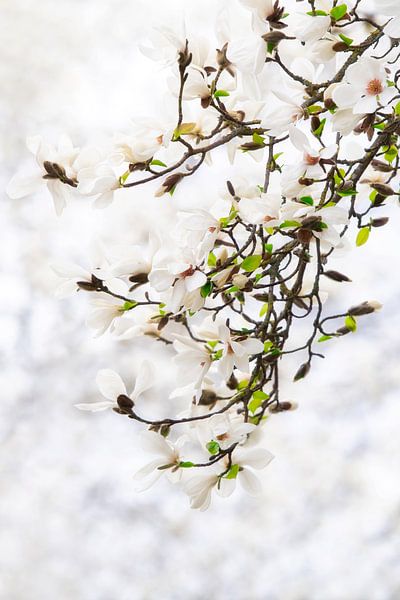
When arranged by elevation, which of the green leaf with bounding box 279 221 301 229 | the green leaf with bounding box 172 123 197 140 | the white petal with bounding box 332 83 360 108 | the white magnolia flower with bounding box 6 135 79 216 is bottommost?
the white magnolia flower with bounding box 6 135 79 216

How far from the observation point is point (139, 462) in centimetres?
162

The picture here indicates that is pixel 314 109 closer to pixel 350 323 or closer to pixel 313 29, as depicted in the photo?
pixel 313 29

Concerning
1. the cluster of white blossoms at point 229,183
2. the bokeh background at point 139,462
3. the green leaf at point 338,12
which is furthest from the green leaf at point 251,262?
the bokeh background at point 139,462

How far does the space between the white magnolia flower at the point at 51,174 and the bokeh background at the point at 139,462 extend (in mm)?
989

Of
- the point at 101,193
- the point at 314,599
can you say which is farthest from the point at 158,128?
the point at 314,599

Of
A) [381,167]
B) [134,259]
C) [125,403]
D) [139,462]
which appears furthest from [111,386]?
[139,462]

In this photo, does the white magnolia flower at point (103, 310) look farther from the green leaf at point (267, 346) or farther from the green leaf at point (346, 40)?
the green leaf at point (346, 40)

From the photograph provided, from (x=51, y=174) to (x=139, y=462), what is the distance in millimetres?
1057

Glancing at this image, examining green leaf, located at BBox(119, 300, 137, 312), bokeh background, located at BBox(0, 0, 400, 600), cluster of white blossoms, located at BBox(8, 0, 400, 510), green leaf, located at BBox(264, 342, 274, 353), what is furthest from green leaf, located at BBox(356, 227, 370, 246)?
bokeh background, located at BBox(0, 0, 400, 600)

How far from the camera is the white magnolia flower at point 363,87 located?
1.83ft

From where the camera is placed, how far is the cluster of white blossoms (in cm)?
61

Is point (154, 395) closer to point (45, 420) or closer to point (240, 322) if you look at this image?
point (45, 420)

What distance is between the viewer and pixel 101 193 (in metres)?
0.67

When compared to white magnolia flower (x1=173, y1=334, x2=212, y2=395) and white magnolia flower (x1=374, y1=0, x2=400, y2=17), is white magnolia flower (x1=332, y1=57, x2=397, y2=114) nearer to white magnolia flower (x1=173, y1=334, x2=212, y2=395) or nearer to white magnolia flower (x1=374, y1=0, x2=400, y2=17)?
white magnolia flower (x1=374, y1=0, x2=400, y2=17)
